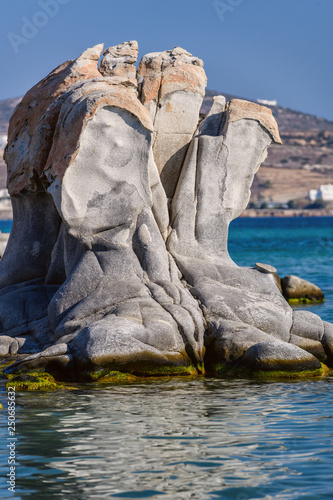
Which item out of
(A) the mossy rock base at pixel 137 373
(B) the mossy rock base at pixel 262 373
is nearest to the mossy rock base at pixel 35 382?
(A) the mossy rock base at pixel 137 373

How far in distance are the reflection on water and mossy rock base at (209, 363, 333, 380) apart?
1.24 ft

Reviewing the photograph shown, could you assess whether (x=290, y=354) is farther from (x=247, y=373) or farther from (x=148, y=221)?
(x=148, y=221)

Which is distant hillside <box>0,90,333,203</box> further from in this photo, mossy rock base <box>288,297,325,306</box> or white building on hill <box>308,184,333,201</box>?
mossy rock base <box>288,297,325,306</box>

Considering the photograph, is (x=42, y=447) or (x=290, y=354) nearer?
(x=42, y=447)

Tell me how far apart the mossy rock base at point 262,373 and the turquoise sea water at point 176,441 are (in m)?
0.26

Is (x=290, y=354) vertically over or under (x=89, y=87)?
under

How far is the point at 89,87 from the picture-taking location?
45.3 feet

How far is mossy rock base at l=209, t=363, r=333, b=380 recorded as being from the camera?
40.3ft

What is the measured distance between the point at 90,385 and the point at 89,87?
496 centimetres

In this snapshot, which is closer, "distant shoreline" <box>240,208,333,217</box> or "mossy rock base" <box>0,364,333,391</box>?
"mossy rock base" <box>0,364,333,391</box>

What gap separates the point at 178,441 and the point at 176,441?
21 mm

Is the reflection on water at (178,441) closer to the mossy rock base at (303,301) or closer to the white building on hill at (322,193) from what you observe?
the mossy rock base at (303,301)

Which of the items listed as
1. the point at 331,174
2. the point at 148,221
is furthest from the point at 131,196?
the point at 331,174

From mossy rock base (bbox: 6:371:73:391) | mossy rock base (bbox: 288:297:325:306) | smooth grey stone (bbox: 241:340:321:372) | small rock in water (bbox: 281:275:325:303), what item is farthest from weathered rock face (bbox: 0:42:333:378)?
small rock in water (bbox: 281:275:325:303)
